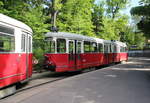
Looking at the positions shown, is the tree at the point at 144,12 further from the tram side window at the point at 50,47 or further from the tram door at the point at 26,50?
the tram door at the point at 26,50

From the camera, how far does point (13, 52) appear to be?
821 centimetres

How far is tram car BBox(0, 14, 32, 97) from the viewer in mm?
7430

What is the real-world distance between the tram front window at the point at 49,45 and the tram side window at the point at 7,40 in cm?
560

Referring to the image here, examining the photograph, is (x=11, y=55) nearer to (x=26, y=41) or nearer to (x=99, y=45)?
(x=26, y=41)

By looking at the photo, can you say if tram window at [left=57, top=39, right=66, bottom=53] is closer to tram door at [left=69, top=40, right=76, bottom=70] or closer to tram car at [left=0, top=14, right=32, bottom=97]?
tram door at [left=69, top=40, right=76, bottom=70]

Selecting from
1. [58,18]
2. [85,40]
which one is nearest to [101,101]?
[85,40]

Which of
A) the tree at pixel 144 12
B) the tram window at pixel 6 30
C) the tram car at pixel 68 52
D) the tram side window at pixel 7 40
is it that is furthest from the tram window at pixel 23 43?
the tree at pixel 144 12

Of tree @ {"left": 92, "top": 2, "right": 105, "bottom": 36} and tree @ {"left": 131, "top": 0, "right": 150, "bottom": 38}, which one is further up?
tree @ {"left": 92, "top": 2, "right": 105, "bottom": 36}

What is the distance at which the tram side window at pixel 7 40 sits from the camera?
24.4ft

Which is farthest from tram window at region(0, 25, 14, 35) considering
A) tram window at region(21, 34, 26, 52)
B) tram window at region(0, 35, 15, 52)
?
tram window at region(21, 34, 26, 52)

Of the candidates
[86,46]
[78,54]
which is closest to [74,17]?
[86,46]

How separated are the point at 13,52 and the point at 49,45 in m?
5.87

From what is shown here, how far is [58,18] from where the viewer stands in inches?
1099

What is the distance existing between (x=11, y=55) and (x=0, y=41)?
85 centimetres
